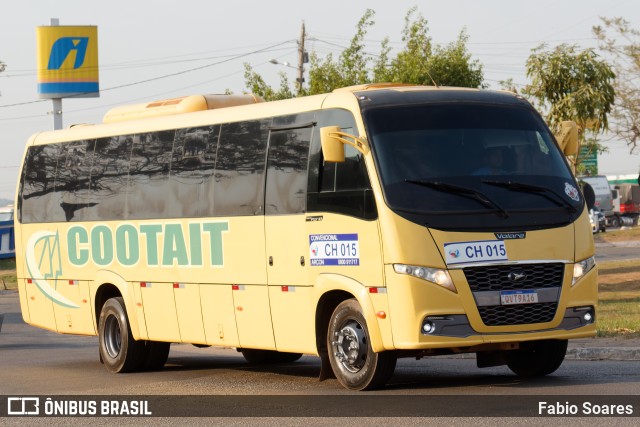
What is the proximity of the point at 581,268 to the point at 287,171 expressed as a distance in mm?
3238

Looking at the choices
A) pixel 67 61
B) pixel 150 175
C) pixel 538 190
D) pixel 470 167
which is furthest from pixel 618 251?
pixel 470 167

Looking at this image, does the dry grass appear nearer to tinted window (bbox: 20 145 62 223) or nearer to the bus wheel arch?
the bus wheel arch

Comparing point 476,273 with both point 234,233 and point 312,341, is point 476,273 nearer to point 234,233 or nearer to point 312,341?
point 312,341

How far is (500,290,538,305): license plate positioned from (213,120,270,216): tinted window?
323 cm

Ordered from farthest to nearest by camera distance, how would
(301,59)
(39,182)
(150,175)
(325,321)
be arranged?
(301,59) < (39,182) < (150,175) < (325,321)

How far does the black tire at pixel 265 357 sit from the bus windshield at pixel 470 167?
5434mm

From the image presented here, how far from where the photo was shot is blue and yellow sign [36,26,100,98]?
2945 inches

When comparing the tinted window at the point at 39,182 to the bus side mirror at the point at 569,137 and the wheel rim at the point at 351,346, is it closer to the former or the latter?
the wheel rim at the point at 351,346

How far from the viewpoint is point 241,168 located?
49.9ft

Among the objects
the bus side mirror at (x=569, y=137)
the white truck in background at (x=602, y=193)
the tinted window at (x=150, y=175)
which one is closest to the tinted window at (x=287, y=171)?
the tinted window at (x=150, y=175)

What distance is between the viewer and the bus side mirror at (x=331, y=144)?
13.0 meters

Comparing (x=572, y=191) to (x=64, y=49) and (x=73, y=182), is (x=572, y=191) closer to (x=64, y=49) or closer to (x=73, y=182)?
(x=73, y=182)

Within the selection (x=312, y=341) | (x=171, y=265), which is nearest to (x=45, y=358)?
(x=171, y=265)

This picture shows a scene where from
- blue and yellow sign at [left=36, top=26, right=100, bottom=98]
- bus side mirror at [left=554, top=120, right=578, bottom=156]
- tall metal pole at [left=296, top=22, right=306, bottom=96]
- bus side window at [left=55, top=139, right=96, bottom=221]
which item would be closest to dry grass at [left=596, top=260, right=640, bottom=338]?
bus side mirror at [left=554, top=120, right=578, bottom=156]
